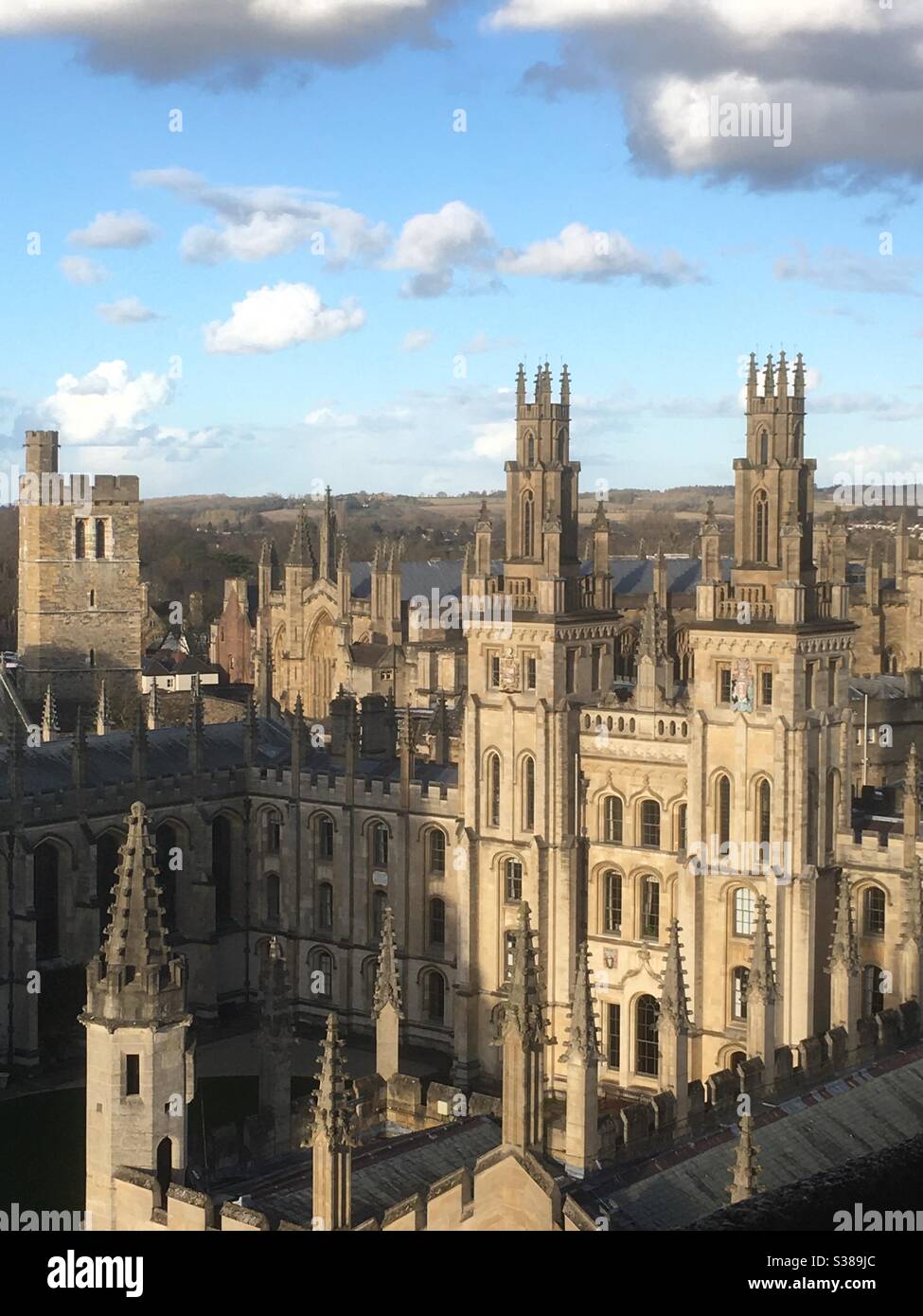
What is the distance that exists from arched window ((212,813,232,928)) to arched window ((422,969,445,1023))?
6600 mm

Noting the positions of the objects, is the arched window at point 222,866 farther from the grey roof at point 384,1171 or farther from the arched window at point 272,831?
the grey roof at point 384,1171

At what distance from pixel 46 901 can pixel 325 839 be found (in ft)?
25.5

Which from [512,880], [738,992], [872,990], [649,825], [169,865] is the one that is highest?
[649,825]

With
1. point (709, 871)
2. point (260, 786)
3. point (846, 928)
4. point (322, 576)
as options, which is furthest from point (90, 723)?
point (846, 928)

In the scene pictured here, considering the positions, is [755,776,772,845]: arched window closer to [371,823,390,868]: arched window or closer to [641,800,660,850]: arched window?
[641,800,660,850]: arched window

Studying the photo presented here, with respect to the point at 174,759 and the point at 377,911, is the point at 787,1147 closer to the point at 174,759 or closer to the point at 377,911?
the point at 377,911

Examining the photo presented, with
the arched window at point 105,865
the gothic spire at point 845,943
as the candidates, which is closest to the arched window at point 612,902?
the gothic spire at point 845,943

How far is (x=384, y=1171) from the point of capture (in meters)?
28.0

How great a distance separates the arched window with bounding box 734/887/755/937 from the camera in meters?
43.5

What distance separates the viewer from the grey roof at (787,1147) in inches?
1062

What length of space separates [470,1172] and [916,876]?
1905cm

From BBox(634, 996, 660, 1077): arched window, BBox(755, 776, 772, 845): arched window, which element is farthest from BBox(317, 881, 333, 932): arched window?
BBox(755, 776, 772, 845): arched window

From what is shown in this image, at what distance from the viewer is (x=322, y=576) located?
86.8 m

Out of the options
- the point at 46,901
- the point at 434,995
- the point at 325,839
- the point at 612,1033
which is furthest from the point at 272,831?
the point at 612,1033
